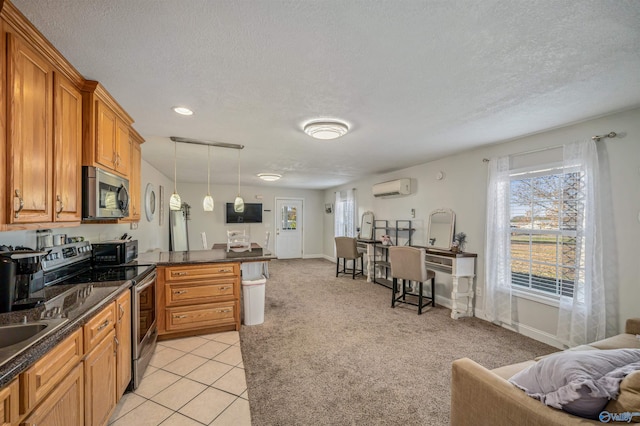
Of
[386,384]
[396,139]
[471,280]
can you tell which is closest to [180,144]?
[396,139]

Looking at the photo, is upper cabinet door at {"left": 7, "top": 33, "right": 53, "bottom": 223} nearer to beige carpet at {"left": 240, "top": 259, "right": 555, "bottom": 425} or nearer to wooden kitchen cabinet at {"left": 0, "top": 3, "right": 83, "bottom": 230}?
wooden kitchen cabinet at {"left": 0, "top": 3, "right": 83, "bottom": 230}

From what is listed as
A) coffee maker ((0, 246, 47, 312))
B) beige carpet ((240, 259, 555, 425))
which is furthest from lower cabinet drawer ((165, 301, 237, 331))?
coffee maker ((0, 246, 47, 312))

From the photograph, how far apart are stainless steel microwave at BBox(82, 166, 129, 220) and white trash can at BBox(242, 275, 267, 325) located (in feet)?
5.31

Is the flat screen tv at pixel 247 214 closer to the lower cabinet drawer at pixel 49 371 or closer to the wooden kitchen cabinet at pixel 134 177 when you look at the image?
the wooden kitchen cabinet at pixel 134 177

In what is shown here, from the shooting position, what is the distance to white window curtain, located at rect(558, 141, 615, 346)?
246 centimetres

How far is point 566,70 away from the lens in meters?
1.74

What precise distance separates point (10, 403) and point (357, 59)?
7.12 ft

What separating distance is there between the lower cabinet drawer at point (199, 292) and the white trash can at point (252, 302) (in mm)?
243

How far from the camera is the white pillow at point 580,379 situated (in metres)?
0.99

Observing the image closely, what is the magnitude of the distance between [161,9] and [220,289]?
8.95ft

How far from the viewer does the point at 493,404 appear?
4.05ft

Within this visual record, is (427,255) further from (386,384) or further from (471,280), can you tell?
(386,384)

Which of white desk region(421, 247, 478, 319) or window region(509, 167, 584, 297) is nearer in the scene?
window region(509, 167, 584, 297)

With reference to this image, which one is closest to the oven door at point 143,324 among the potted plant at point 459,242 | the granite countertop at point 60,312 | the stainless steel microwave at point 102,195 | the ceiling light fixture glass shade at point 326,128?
the granite countertop at point 60,312
